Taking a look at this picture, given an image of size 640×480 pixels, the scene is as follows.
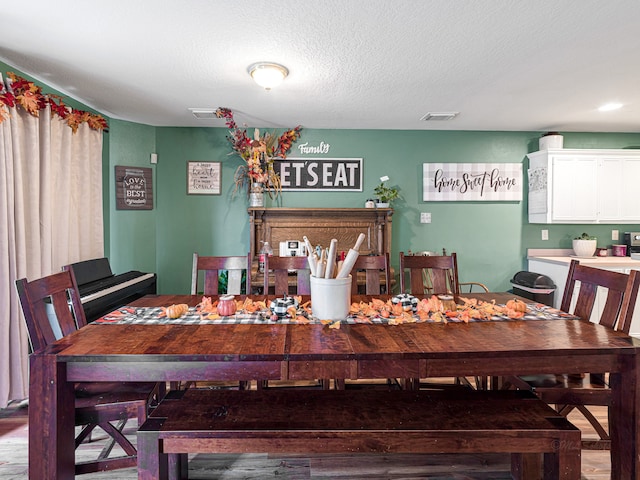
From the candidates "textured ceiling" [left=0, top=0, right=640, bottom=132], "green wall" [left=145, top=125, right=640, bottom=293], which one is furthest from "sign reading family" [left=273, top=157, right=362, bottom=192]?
"textured ceiling" [left=0, top=0, right=640, bottom=132]

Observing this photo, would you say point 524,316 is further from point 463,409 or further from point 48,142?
point 48,142

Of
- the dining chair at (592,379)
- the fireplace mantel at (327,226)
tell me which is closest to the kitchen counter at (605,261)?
the fireplace mantel at (327,226)

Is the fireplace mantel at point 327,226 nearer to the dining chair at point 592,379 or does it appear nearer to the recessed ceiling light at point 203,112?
the recessed ceiling light at point 203,112

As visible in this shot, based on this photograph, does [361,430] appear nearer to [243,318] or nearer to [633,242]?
[243,318]

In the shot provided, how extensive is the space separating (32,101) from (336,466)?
9.94 ft

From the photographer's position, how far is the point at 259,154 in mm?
3791

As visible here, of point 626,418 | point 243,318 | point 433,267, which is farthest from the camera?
point 433,267

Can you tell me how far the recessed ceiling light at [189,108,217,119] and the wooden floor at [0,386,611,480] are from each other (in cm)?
274

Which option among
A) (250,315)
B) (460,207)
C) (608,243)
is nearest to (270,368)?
(250,315)

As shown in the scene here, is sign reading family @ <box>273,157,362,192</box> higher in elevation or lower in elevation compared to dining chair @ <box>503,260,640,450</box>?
higher

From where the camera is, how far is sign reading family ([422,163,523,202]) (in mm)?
4090

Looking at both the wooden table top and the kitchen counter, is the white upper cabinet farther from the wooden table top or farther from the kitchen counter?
the wooden table top

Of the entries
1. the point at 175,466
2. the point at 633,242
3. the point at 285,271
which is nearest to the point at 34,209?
the point at 285,271

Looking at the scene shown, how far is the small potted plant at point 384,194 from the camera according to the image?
3.95m
